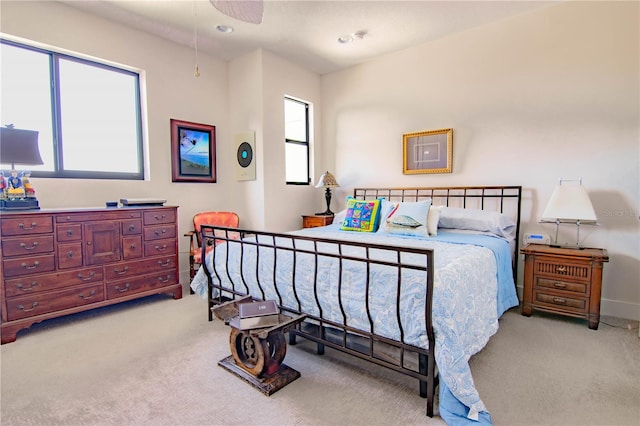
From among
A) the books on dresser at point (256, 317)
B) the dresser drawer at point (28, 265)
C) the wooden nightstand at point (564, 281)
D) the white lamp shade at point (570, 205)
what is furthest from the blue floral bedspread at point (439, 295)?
the dresser drawer at point (28, 265)

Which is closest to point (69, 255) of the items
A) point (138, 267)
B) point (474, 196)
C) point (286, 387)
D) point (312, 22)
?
point (138, 267)

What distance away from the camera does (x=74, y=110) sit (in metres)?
3.25

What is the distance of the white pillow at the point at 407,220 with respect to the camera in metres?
3.01

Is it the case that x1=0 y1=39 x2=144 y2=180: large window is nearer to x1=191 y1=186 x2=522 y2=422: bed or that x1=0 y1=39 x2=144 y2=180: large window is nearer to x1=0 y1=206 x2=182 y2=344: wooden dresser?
x1=0 y1=206 x2=182 y2=344: wooden dresser

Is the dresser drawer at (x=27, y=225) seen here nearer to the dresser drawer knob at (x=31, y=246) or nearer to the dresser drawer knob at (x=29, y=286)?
the dresser drawer knob at (x=31, y=246)

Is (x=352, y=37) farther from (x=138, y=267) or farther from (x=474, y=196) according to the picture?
(x=138, y=267)

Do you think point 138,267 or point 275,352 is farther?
point 138,267

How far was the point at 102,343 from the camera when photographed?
2.44m

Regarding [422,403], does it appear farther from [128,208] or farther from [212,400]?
[128,208]

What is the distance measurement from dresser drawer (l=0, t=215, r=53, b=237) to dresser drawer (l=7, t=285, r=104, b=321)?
51cm

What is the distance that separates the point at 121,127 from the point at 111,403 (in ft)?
9.54

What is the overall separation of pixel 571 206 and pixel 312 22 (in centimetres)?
301

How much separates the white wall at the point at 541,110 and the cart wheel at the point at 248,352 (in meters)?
2.90

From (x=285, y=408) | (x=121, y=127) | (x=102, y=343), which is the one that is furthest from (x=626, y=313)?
(x=121, y=127)
